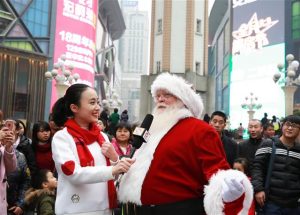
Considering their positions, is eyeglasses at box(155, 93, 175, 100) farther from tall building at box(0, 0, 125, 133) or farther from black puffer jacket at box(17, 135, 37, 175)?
tall building at box(0, 0, 125, 133)

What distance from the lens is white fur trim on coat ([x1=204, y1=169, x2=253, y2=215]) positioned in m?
2.47

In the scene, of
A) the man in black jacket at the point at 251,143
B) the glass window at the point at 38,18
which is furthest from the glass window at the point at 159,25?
the man in black jacket at the point at 251,143

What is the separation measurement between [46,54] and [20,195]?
28.0 metres

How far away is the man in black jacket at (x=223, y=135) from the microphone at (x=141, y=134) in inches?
118

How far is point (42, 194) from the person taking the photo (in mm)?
4613

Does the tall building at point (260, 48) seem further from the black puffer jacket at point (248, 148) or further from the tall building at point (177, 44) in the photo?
the black puffer jacket at point (248, 148)

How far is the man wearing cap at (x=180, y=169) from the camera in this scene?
2.49 metres

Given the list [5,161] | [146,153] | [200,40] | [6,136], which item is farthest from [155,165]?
[200,40]

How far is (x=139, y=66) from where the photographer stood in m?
174

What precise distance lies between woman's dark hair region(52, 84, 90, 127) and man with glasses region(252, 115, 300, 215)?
→ 2.41 meters

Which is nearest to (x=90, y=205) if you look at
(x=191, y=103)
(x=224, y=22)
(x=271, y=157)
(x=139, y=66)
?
(x=191, y=103)

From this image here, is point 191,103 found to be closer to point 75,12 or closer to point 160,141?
point 160,141

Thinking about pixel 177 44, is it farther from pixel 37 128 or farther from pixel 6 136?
pixel 6 136

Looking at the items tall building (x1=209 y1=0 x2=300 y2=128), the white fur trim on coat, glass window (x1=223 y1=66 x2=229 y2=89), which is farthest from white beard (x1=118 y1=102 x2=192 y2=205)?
glass window (x1=223 y1=66 x2=229 y2=89)
